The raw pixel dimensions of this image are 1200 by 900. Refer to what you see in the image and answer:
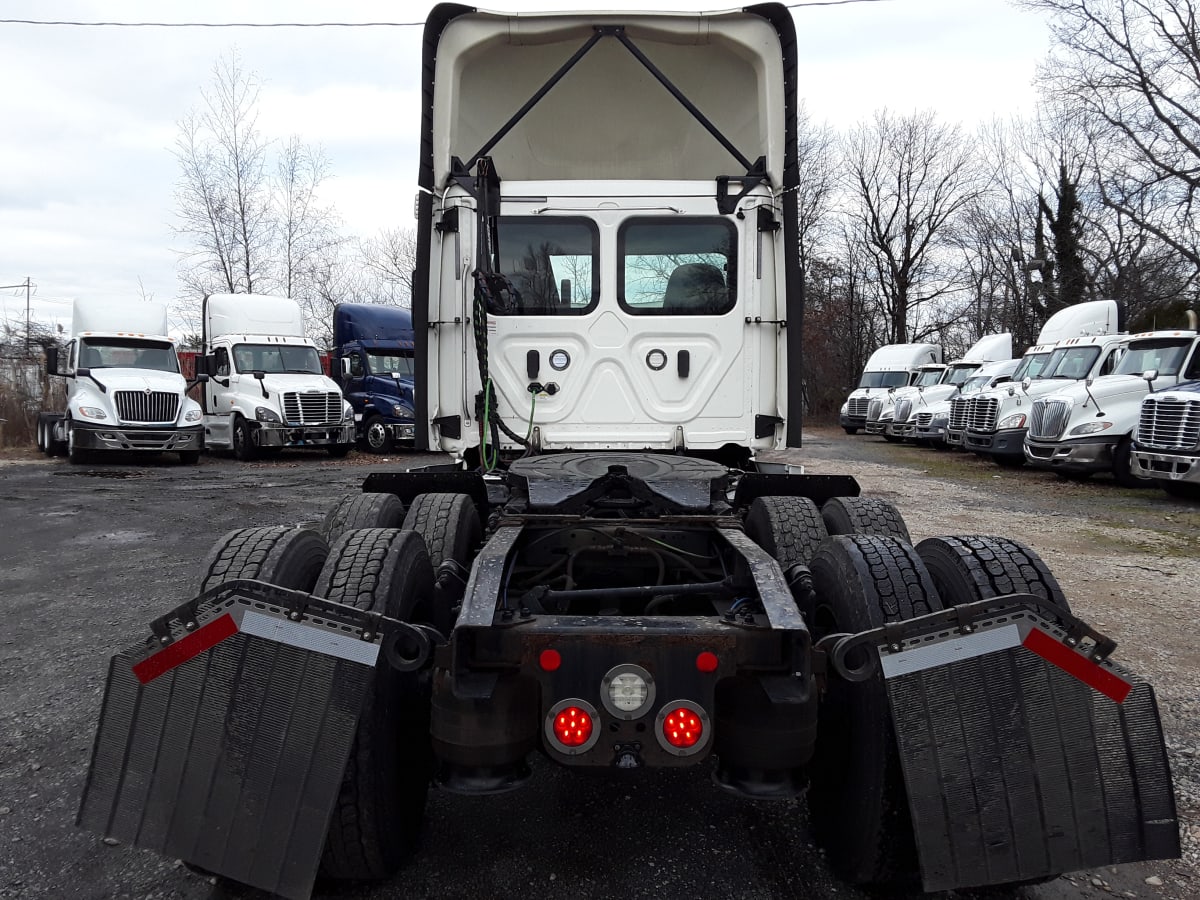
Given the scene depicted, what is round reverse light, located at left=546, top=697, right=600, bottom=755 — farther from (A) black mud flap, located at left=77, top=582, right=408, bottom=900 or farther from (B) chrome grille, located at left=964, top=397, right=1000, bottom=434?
(B) chrome grille, located at left=964, top=397, right=1000, bottom=434

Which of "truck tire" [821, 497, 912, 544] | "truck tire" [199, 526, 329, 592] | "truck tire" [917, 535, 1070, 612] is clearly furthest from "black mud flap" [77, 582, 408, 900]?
"truck tire" [821, 497, 912, 544]

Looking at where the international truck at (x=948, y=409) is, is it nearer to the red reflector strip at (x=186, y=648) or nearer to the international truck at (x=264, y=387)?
the international truck at (x=264, y=387)

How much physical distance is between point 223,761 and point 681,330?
137 inches

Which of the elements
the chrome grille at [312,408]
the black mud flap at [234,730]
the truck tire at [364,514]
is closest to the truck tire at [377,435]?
the chrome grille at [312,408]

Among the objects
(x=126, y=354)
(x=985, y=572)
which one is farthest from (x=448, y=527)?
(x=126, y=354)

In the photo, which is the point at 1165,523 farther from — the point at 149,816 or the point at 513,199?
the point at 149,816

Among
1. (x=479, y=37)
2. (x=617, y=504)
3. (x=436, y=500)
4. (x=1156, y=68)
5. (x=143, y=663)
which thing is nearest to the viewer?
(x=143, y=663)

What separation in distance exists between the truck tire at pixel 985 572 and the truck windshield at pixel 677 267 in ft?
8.23

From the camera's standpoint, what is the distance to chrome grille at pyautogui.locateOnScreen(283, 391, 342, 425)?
55.0ft

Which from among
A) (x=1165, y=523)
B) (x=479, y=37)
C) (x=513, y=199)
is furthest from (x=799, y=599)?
(x=1165, y=523)

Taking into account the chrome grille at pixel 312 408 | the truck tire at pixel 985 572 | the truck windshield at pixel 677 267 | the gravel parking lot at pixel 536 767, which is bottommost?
the gravel parking lot at pixel 536 767

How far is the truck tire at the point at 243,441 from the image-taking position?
17047mm

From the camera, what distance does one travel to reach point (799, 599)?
9.59 feet

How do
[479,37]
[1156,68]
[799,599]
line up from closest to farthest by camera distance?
[799,599] < [479,37] < [1156,68]
